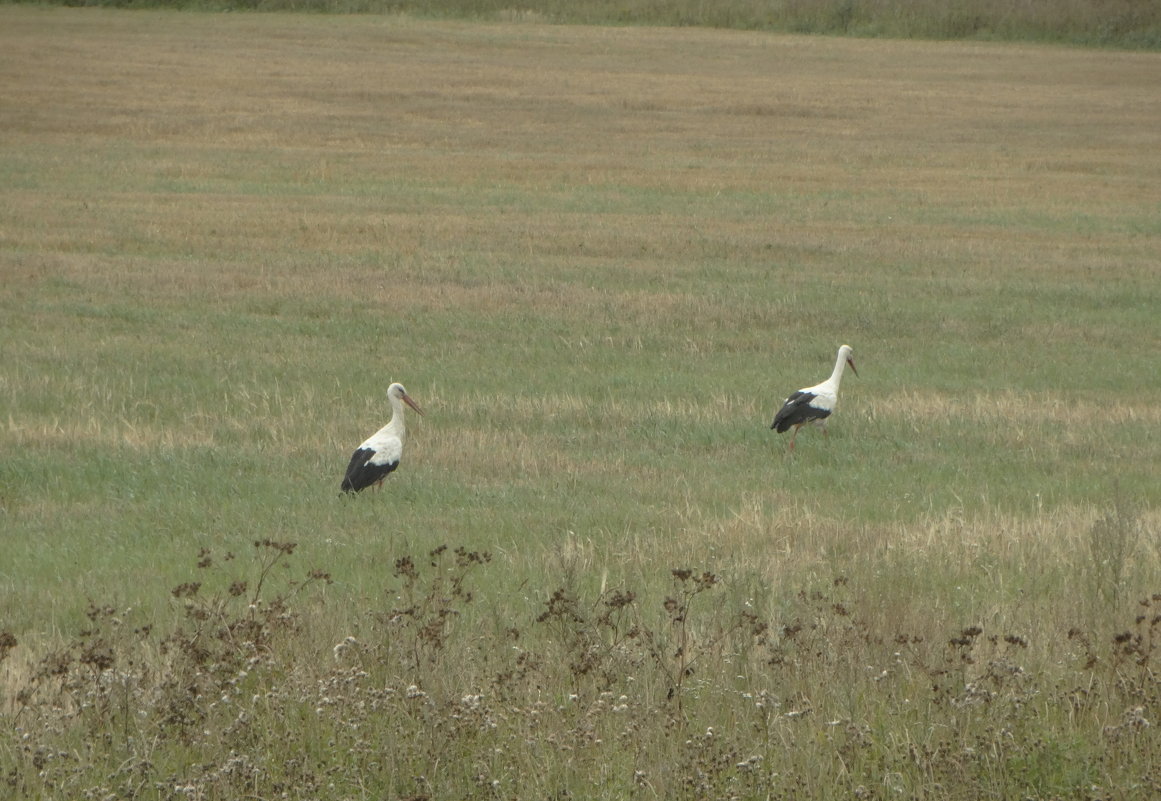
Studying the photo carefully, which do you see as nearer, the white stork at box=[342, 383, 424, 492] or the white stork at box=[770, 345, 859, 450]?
the white stork at box=[342, 383, 424, 492]

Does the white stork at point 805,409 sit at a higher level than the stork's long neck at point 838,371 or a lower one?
Result: lower

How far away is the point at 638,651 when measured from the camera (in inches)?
247

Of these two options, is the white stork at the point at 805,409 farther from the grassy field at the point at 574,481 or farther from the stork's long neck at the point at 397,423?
the stork's long neck at the point at 397,423

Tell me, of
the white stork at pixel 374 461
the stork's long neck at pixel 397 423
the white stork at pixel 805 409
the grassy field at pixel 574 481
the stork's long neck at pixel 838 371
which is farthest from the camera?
the stork's long neck at pixel 838 371

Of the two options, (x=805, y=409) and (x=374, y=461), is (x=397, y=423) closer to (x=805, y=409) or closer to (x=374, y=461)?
(x=374, y=461)

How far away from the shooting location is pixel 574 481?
10406 millimetres

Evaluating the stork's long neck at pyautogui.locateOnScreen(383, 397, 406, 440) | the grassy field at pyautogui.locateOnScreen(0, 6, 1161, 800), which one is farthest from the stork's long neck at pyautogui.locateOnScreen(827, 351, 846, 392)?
the stork's long neck at pyautogui.locateOnScreen(383, 397, 406, 440)

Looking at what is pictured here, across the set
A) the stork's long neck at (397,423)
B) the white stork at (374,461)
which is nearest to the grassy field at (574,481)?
the white stork at (374,461)

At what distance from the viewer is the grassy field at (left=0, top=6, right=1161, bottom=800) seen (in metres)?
5.44

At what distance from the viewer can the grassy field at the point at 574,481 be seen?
5441 mm

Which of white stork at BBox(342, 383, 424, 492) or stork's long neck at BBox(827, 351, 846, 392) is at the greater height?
stork's long neck at BBox(827, 351, 846, 392)

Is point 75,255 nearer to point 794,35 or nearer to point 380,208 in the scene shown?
point 380,208

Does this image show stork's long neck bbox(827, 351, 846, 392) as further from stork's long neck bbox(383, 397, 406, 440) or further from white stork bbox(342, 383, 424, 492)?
white stork bbox(342, 383, 424, 492)

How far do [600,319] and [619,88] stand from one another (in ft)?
98.0
